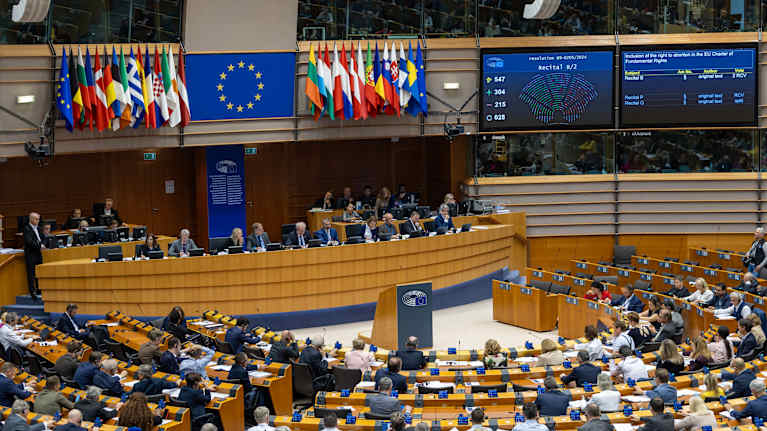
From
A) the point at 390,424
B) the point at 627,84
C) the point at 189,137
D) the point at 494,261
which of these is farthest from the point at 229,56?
the point at 390,424

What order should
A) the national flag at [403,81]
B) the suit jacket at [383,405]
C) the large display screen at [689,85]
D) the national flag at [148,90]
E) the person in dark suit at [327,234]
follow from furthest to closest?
the large display screen at [689,85], the national flag at [403,81], the national flag at [148,90], the person in dark suit at [327,234], the suit jacket at [383,405]

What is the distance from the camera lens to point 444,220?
69.1 ft

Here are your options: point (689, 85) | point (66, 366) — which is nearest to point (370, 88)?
point (689, 85)

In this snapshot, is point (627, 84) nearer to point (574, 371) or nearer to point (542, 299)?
point (542, 299)

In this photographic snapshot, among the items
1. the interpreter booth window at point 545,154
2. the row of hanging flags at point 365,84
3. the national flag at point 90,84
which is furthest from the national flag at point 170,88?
the interpreter booth window at point 545,154

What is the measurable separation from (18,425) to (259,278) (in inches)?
336

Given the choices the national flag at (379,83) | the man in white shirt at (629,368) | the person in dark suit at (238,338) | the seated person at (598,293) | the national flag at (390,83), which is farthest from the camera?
the national flag at (390,83)

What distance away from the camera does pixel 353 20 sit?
75.5 feet

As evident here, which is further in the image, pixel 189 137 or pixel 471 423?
pixel 189 137

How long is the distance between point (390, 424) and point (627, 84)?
1518 cm

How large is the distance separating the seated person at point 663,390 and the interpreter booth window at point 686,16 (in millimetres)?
14001

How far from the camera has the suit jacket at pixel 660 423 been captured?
9.84 metres

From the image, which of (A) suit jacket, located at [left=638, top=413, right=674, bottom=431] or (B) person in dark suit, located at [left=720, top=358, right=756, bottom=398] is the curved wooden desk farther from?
(A) suit jacket, located at [left=638, top=413, right=674, bottom=431]

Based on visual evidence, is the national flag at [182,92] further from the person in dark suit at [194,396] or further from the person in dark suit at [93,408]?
the person in dark suit at [93,408]
